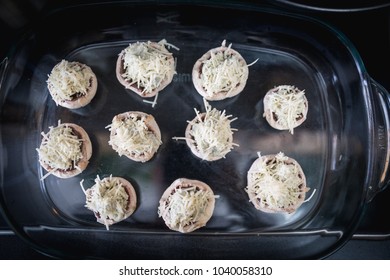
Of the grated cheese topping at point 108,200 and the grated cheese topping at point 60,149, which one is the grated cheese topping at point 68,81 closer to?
the grated cheese topping at point 60,149

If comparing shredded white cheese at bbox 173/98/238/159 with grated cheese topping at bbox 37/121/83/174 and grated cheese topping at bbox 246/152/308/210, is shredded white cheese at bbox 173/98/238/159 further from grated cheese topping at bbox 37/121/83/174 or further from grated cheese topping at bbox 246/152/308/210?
grated cheese topping at bbox 37/121/83/174

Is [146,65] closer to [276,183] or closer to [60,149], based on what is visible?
[60,149]

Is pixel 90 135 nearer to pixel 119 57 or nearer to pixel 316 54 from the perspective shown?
pixel 119 57

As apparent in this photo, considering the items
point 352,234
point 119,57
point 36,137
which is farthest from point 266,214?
point 36,137

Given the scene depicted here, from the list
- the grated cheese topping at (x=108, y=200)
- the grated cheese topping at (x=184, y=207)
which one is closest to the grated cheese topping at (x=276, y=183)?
the grated cheese topping at (x=184, y=207)

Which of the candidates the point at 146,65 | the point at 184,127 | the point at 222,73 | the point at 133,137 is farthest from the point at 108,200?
the point at 222,73

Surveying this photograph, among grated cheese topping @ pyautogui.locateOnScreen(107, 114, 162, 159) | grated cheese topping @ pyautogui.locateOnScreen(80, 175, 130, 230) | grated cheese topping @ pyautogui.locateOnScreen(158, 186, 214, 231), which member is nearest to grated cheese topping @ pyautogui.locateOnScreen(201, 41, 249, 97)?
grated cheese topping @ pyautogui.locateOnScreen(107, 114, 162, 159)
